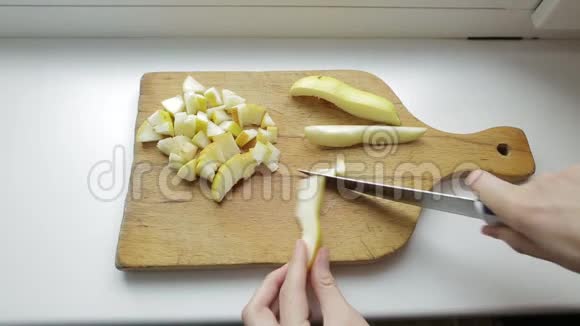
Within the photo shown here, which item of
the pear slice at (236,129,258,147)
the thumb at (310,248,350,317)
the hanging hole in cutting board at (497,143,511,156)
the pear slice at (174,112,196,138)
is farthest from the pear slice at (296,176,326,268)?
the hanging hole in cutting board at (497,143,511,156)

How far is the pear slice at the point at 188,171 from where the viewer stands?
2.95 ft

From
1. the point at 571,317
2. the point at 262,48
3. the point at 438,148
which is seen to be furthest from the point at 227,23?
the point at 571,317

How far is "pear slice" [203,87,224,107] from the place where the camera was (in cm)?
99

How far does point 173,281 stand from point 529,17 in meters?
1.01

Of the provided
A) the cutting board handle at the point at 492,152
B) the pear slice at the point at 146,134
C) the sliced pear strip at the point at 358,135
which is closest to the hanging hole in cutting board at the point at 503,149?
the cutting board handle at the point at 492,152

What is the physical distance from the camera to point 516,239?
73 centimetres

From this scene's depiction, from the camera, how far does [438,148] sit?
981 mm

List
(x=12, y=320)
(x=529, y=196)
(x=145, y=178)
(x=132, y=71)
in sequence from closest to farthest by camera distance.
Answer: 1. (x=529, y=196)
2. (x=12, y=320)
3. (x=145, y=178)
4. (x=132, y=71)

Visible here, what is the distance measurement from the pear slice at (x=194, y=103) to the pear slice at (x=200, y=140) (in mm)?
59

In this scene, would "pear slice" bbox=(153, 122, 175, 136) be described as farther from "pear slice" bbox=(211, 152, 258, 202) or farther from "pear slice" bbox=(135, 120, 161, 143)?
"pear slice" bbox=(211, 152, 258, 202)

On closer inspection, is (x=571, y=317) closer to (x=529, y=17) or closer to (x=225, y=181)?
(x=529, y=17)

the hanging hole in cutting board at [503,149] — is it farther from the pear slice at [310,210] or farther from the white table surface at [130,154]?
the pear slice at [310,210]

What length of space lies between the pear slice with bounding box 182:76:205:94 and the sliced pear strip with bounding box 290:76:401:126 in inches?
7.8

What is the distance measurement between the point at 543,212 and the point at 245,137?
547mm
